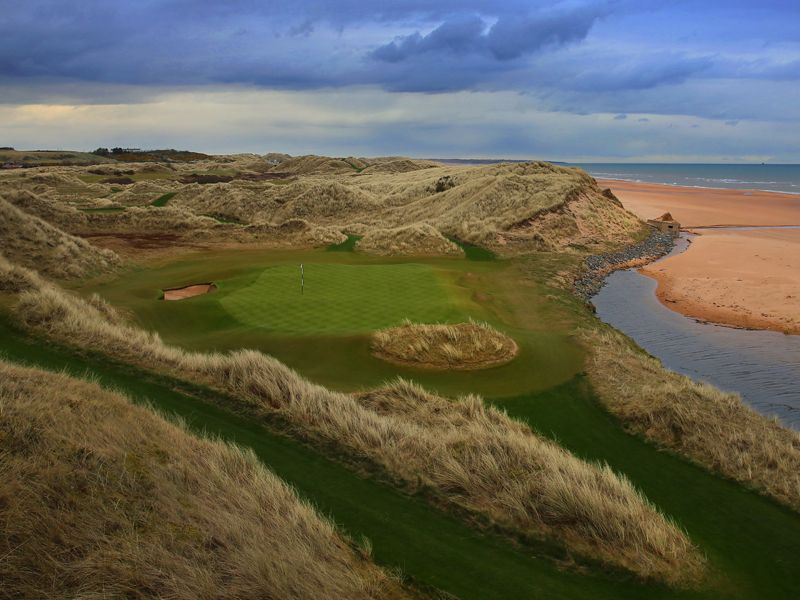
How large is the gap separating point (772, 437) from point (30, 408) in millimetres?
12146

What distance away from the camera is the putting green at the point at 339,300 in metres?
17.5

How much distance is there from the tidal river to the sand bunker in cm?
1611

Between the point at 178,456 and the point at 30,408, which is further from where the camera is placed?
the point at 30,408

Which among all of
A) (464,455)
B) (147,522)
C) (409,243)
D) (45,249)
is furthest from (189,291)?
(147,522)

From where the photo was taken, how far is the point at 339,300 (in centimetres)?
1975

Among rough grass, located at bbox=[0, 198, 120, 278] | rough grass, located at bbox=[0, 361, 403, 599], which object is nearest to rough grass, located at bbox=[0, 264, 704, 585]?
rough grass, located at bbox=[0, 361, 403, 599]

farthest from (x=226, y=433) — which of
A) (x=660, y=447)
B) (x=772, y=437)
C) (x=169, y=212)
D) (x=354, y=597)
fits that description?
(x=169, y=212)

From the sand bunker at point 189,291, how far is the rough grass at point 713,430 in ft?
50.6

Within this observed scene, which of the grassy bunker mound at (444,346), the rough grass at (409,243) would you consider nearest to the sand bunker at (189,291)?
the grassy bunker mound at (444,346)

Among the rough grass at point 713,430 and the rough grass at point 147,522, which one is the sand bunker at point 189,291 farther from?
the rough grass at point 713,430

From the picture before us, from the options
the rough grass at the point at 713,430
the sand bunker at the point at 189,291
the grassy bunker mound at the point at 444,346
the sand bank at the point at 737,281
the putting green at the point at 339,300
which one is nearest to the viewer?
the rough grass at the point at 713,430

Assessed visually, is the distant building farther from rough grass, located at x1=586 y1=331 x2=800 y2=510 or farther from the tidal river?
rough grass, located at x1=586 y1=331 x2=800 y2=510

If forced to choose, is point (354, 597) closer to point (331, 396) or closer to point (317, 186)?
point (331, 396)

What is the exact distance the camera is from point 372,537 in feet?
20.7
